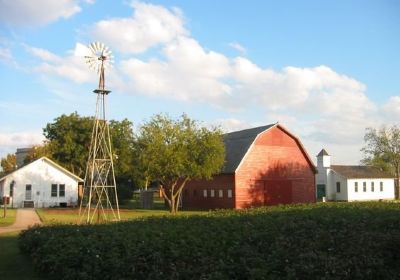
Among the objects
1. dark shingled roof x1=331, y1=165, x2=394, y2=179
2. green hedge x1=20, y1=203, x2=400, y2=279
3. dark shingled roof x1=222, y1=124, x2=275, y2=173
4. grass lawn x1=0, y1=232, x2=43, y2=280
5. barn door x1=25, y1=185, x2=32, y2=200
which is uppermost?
dark shingled roof x1=222, y1=124, x2=275, y2=173

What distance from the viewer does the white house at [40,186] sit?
5003cm

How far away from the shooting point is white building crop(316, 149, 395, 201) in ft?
203

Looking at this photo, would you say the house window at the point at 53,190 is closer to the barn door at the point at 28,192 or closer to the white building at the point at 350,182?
the barn door at the point at 28,192

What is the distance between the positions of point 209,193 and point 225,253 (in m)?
39.2

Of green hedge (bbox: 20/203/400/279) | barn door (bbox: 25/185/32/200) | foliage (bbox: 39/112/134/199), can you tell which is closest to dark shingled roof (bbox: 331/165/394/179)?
foliage (bbox: 39/112/134/199)

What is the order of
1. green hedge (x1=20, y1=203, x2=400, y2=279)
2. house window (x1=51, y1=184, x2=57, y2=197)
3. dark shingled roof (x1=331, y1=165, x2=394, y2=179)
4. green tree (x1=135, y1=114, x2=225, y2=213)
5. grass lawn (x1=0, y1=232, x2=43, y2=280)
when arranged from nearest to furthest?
green hedge (x1=20, y1=203, x2=400, y2=279), grass lawn (x1=0, y1=232, x2=43, y2=280), green tree (x1=135, y1=114, x2=225, y2=213), house window (x1=51, y1=184, x2=57, y2=197), dark shingled roof (x1=331, y1=165, x2=394, y2=179)

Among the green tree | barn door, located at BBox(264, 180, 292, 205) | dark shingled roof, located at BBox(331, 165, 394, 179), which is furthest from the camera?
dark shingled roof, located at BBox(331, 165, 394, 179)

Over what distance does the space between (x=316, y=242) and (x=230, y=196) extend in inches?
1383

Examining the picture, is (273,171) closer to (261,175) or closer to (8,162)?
(261,175)

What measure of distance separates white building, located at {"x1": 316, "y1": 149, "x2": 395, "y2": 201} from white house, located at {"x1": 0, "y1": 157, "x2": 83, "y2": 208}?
1191 inches

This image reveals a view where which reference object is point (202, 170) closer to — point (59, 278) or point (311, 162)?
point (311, 162)

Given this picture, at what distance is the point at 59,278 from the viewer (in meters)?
9.30

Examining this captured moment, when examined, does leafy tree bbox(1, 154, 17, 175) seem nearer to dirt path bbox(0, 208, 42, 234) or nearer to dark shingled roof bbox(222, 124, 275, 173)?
dark shingled roof bbox(222, 124, 275, 173)

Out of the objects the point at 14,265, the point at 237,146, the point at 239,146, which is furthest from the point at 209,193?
the point at 14,265
